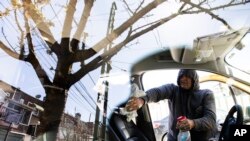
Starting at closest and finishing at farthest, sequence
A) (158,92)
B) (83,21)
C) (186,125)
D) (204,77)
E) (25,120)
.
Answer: (25,120), (83,21), (186,125), (158,92), (204,77)

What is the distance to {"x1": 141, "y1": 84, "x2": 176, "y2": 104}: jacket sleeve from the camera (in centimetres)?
126

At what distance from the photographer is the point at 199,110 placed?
4.18 ft

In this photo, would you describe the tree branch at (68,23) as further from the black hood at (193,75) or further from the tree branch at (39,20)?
the black hood at (193,75)

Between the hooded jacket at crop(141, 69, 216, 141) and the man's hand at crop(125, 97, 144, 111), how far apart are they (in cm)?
3

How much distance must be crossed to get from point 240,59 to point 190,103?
0.98ft

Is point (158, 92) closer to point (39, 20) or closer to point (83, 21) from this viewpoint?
→ point (83, 21)

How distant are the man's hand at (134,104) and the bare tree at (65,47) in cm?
30

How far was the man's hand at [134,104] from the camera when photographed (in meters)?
1.22

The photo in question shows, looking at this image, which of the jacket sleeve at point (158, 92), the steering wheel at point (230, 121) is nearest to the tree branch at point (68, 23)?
the jacket sleeve at point (158, 92)

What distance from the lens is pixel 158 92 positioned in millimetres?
1262

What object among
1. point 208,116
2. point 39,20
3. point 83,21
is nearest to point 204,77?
point 208,116

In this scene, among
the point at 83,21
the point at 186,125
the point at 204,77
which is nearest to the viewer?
the point at 83,21

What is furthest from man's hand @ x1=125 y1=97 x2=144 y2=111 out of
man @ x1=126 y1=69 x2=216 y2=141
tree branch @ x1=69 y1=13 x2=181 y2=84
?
tree branch @ x1=69 y1=13 x2=181 y2=84

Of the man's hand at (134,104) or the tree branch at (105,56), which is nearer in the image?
the tree branch at (105,56)
